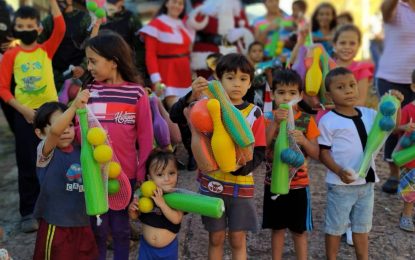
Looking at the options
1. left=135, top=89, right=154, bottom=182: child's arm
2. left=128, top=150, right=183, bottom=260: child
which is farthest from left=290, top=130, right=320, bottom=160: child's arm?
left=135, top=89, right=154, bottom=182: child's arm

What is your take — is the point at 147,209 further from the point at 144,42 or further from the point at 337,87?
the point at 144,42

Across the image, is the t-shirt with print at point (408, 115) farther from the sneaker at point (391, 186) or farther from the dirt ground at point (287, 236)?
the sneaker at point (391, 186)

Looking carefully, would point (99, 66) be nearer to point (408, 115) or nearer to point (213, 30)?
point (408, 115)

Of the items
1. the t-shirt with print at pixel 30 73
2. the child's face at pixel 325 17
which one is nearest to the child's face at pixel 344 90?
the t-shirt with print at pixel 30 73

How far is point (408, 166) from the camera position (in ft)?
12.1

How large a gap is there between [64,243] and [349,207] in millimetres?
1734

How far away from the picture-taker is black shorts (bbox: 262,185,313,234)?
9.80ft

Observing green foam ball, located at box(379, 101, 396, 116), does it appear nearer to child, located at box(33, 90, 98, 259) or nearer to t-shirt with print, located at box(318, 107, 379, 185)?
t-shirt with print, located at box(318, 107, 379, 185)

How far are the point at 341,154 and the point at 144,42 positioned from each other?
2550 mm

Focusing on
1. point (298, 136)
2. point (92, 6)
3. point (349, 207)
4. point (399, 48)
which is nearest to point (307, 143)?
point (298, 136)

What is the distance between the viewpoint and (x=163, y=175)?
267 cm

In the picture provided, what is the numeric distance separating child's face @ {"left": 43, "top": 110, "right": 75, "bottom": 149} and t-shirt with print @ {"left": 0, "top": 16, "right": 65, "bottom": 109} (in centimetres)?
100

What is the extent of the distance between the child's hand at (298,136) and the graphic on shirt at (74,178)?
1237 millimetres

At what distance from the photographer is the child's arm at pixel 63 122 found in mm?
2455
